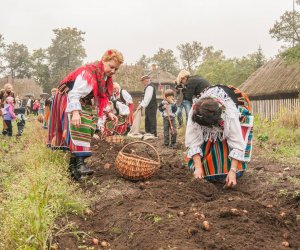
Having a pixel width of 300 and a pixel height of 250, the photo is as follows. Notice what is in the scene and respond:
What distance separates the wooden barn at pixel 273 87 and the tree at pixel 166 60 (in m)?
45.2

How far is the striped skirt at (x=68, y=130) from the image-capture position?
5203 mm

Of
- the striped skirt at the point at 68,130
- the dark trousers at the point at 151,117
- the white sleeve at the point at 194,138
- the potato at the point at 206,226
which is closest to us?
the potato at the point at 206,226

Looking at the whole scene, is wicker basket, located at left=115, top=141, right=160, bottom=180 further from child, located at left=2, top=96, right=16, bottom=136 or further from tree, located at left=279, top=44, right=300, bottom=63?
tree, located at left=279, top=44, right=300, bottom=63

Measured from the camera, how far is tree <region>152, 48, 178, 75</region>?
69125 mm

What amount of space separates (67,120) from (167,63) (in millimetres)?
65163

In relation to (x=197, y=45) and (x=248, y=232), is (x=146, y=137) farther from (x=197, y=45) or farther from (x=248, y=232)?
(x=197, y=45)

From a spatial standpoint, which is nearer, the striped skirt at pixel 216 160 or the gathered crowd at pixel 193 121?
the gathered crowd at pixel 193 121

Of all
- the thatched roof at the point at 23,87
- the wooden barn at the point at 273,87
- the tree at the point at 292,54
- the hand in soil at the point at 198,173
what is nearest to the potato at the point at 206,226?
the hand in soil at the point at 198,173

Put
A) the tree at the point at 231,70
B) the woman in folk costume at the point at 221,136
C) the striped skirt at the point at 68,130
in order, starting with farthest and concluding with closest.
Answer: the tree at the point at 231,70 → the striped skirt at the point at 68,130 → the woman in folk costume at the point at 221,136

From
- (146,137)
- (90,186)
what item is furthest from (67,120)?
(146,137)

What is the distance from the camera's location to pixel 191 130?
4836mm

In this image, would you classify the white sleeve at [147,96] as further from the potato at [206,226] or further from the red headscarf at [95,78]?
the potato at [206,226]

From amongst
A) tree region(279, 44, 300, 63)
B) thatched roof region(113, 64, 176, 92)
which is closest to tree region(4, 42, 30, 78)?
thatched roof region(113, 64, 176, 92)

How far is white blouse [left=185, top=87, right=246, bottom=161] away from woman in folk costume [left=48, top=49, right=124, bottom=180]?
4.13 feet
